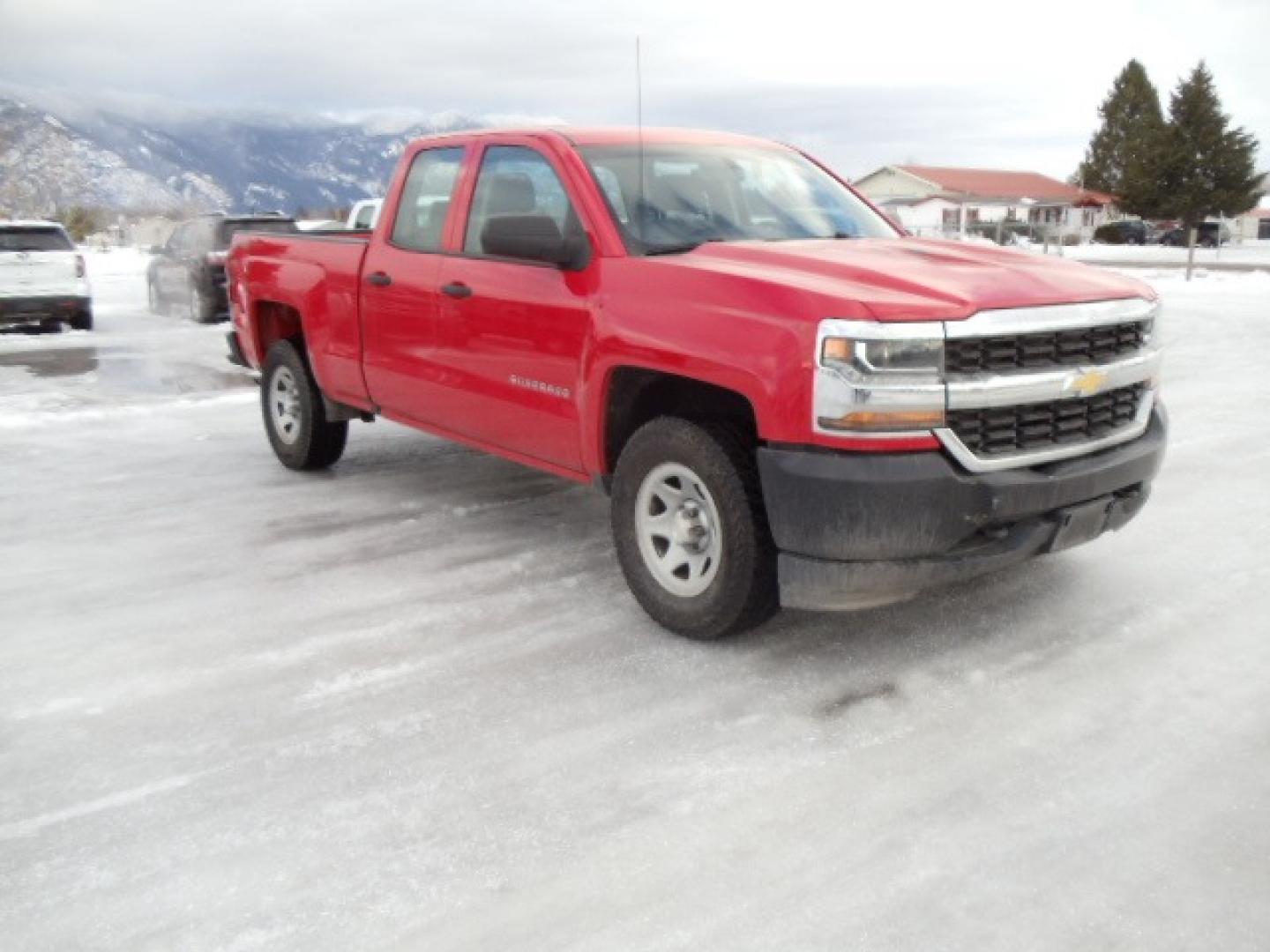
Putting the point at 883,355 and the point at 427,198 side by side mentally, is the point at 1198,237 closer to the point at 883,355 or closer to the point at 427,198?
the point at 427,198

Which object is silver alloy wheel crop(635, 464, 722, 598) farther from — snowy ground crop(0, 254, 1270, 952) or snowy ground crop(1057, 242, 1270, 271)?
snowy ground crop(1057, 242, 1270, 271)

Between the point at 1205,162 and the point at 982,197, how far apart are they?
47.1 ft

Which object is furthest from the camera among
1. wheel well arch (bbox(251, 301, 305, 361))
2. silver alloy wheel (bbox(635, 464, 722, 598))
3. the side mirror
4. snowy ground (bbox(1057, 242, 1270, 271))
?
Answer: snowy ground (bbox(1057, 242, 1270, 271))

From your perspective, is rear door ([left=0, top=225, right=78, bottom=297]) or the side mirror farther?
rear door ([left=0, top=225, right=78, bottom=297])

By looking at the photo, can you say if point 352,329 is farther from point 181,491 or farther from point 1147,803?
point 1147,803

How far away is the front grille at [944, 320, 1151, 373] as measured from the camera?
11.7ft

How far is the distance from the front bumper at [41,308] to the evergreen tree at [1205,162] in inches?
2241

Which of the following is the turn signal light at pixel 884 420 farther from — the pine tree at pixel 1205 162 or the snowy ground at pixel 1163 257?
the pine tree at pixel 1205 162

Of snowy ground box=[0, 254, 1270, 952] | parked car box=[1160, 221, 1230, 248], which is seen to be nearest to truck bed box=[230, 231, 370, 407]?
snowy ground box=[0, 254, 1270, 952]

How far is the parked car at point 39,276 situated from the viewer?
47.8 feet

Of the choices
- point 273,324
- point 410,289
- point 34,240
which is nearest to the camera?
point 410,289

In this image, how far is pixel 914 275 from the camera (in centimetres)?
382

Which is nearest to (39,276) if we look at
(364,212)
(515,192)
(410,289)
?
(364,212)

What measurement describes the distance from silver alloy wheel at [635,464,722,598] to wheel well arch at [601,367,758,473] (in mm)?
242
